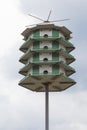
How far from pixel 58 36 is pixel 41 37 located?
913 millimetres

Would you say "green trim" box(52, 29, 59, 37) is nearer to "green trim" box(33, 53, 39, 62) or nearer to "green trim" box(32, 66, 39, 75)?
"green trim" box(33, 53, 39, 62)

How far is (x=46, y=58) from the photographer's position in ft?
139

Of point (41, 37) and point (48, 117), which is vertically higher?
point (41, 37)

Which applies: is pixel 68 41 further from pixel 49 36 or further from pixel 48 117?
pixel 48 117

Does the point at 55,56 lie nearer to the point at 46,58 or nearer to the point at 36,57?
the point at 46,58

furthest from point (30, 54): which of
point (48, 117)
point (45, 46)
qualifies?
point (48, 117)

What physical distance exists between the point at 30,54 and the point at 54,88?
9.04 ft

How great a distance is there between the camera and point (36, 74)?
137 feet

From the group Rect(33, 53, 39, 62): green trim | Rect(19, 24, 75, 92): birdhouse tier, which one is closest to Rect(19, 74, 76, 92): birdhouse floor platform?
Rect(19, 24, 75, 92): birdhouse tier

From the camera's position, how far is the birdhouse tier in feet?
138

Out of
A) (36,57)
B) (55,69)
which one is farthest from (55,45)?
Answer: (55,69)

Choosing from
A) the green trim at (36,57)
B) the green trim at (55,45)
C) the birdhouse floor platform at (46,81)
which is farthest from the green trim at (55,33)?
the birdhouse floor platform at (46,81)

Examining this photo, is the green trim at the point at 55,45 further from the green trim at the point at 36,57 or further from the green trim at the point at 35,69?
the green trim at the point at 35,69

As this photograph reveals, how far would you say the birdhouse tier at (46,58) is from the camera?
42.0 metres
